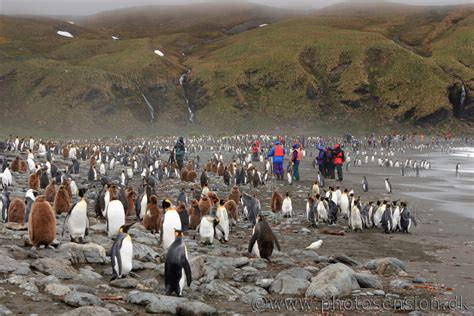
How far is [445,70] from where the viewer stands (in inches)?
3489

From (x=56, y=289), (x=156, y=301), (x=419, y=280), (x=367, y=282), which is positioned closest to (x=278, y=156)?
(x=419, y=280)

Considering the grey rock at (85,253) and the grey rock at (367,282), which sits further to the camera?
the grey rock at (85,253)

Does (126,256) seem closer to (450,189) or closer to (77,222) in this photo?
(77,222)

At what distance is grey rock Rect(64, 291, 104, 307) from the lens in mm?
6398

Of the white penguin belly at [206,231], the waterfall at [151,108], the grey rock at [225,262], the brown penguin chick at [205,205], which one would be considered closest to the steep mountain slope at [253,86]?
the waterfall at [151,108]

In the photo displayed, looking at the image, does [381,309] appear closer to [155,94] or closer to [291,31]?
[155,94]

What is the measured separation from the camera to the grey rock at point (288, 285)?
7.98 meters

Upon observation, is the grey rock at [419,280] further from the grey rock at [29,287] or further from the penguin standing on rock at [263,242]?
the grey rock at [29,287]

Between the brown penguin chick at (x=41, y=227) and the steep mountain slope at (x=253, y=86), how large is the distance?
69818 millimetres

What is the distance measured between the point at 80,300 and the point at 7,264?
1593 millimetres

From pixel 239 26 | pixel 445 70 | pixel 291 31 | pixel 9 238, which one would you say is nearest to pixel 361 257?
pixel 9 238

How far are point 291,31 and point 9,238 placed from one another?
4185 inches

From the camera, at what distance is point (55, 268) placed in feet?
24.9

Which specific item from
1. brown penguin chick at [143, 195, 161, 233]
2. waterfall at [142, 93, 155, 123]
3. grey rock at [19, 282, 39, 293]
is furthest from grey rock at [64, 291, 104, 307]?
waterfall at [142, 93, 155, 123]
